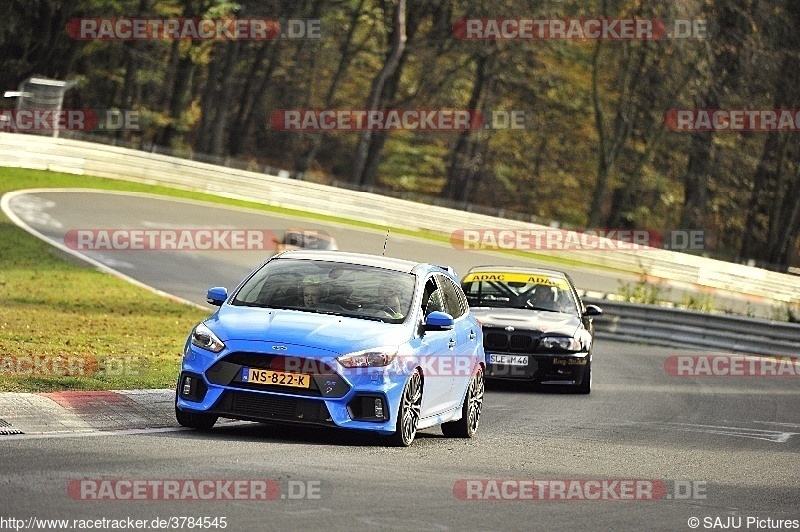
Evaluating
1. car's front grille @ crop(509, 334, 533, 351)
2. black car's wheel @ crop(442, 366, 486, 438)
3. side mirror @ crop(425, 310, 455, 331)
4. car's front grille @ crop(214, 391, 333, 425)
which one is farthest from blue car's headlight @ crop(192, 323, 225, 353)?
car's front grille @ crop(509, 334, 533, 351)

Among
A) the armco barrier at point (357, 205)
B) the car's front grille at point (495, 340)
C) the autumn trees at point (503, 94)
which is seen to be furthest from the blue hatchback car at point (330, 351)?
the autumn trees at point (503, 94)

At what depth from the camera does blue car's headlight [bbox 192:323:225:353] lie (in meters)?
11.0

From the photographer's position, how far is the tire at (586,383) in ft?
61.3

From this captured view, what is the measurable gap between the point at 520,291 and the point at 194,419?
9286 mm

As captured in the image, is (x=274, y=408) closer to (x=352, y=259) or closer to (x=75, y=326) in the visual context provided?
(x=352, y=259)

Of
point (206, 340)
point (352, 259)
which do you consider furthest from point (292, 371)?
point (352, 259)

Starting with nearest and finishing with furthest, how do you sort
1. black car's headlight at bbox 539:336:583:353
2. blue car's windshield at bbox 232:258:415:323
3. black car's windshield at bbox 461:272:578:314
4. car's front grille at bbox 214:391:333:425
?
car's front grille at bbox 214:391:333:425 → blue car's windshield at bbox 232:258:415:323 → black car's headlight at bbox 539:336:583:353 → black car's windshield at bbox 461:272:578:314

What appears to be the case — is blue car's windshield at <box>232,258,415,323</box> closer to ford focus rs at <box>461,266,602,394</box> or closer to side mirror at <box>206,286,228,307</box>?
side mirror at <box>206,286,228,307</box>

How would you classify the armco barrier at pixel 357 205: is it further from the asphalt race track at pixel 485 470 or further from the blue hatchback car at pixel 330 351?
the blue hatchback car at pixel 330 351

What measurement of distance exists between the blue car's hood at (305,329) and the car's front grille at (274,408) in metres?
0.42

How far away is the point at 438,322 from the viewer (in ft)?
39.1

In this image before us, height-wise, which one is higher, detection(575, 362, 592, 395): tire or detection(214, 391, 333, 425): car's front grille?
detection(214, 391, 333, 425): car's front grille

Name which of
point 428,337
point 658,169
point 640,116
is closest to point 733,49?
point 640,116

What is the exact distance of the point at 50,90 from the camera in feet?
138
